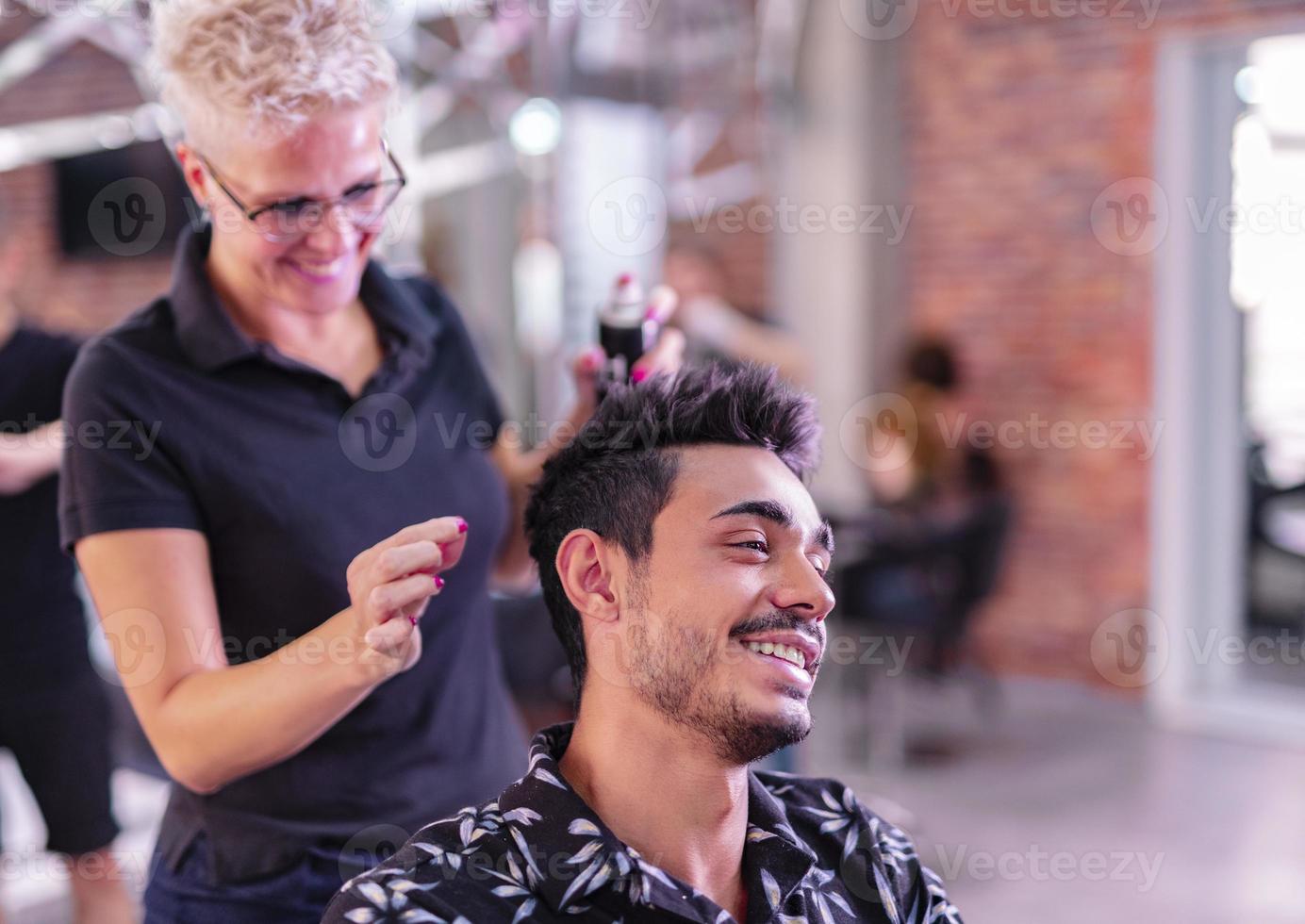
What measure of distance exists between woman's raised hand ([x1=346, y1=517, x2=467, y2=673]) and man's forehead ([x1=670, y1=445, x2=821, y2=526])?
0.27m

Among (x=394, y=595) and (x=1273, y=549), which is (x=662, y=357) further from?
(x=1273, y=549)

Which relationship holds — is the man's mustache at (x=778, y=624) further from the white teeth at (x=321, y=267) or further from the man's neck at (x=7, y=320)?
the man's neck at (x=7, y=320)

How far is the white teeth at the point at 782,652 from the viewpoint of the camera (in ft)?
4.01

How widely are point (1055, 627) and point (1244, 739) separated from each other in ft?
2.84

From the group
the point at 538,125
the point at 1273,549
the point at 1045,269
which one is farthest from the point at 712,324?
the point at 1273,549

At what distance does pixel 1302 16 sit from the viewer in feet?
14.7

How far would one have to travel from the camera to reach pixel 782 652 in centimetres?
123

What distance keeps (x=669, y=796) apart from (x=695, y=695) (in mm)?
117

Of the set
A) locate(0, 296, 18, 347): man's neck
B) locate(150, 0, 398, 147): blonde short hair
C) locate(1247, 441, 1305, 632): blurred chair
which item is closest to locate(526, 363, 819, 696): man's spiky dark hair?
locate(150, 0, 398, 147): blonde short hair

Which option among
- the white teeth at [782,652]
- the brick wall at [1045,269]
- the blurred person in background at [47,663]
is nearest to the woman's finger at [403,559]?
the white teeth at [782,652]

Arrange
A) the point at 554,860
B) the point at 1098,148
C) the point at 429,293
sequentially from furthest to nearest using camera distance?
the point at 1098,148, the point at 429,293, the point at 554,860

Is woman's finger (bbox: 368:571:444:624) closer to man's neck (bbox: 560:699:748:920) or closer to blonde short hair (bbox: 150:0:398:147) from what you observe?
man's neck (bbox: 560:699:748:920)

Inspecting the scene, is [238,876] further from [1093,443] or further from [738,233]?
[738,233]

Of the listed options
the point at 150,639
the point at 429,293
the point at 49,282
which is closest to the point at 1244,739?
the point at 429,293
